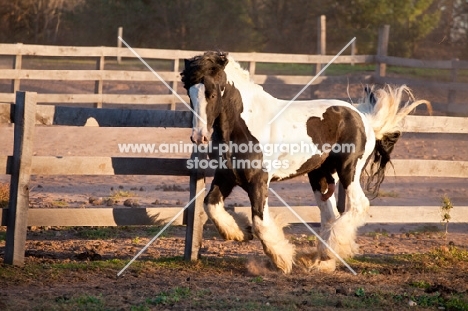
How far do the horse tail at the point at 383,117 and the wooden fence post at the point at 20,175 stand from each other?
3222 mm

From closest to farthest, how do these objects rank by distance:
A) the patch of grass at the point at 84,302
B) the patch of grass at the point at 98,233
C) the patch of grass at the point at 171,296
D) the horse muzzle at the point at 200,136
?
the patch of grass at the point at 84,302 < the patch of grass at the point at 171,296 < the horse muzzle at the point at 200,136 < the patch of grass at the point at 98,233

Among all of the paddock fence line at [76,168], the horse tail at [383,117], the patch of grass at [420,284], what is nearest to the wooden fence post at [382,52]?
the horse tail at [383,117]

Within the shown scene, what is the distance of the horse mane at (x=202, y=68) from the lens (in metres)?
6.22

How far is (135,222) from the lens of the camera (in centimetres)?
723

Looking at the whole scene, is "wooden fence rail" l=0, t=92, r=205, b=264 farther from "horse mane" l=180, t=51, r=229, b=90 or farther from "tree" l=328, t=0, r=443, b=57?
"tree" l=328, t=0, r=443, b=57

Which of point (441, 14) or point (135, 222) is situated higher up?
point (441, 14)

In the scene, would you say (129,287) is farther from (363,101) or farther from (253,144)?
(363,101)

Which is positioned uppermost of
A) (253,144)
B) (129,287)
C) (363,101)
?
(363,101)

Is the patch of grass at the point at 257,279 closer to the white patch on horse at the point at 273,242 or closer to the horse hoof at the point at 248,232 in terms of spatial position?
the white patch on horse at the point at 273,242

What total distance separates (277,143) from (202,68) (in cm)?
103

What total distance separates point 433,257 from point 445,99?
46.5 ft

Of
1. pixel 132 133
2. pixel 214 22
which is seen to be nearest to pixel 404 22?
pixel 214 22

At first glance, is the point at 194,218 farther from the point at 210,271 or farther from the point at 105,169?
the point at 105,169

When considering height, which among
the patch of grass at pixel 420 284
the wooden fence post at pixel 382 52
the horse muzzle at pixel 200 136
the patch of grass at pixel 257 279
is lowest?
the patch of grass at pixel 257 279
